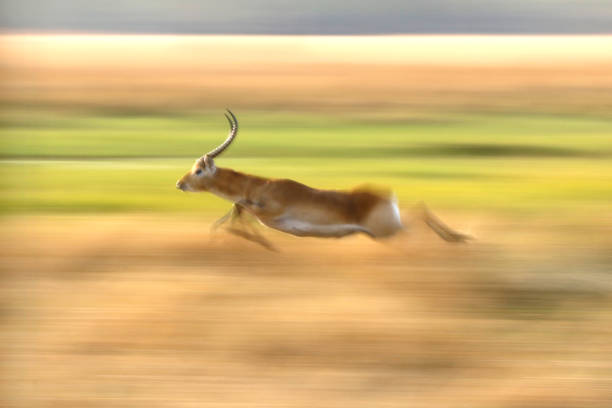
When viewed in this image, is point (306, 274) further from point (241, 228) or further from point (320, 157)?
point (320, 157)

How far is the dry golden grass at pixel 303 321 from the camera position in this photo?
467 centimetres

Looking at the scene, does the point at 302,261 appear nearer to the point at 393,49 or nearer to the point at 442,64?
the point at 442,64

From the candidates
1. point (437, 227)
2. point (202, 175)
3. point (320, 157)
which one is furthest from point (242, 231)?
point (320, 157)

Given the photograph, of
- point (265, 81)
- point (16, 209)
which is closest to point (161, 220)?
point (16, 209)

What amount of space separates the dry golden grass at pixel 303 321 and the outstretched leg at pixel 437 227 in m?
0.09

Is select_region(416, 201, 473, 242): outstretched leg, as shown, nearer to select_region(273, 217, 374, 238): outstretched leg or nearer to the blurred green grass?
select_region(273, 217, 374, 238): outstretched leg

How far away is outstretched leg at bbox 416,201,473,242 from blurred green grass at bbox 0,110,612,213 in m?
2.39

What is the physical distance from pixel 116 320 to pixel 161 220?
317cm

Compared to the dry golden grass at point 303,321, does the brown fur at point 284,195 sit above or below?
above

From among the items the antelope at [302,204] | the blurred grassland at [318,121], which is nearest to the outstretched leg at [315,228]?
the antelope at [302,204]

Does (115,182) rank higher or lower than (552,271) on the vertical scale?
higher

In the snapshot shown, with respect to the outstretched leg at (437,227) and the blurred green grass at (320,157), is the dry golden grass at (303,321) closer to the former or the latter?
the outstretched leg at (437,227)

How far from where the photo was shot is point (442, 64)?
32688mm

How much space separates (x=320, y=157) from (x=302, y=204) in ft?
27.1
